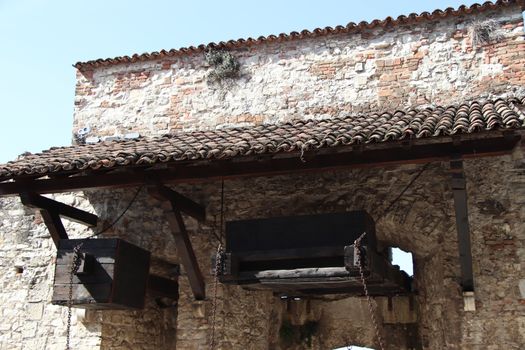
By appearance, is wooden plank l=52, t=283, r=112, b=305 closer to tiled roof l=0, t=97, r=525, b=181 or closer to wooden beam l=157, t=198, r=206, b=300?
wooden beam l=157, t=198, r=206, b=300

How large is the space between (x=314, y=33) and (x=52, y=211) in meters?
4.02

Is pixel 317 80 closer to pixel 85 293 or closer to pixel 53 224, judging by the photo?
pixel 53 224

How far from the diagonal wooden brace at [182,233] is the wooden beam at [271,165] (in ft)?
0.52

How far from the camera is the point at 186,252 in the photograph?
6.37m

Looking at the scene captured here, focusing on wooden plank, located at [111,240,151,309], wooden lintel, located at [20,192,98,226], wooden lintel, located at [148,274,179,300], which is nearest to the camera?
wooden plank, located at [111,240,151,309]

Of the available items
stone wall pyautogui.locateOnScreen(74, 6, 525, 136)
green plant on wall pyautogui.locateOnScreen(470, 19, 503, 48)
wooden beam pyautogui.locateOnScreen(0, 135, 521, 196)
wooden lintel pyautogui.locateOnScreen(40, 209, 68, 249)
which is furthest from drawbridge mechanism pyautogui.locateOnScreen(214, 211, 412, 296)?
green plant on wall pyautogui.locateOnScreen(470, 19, 503, 48)

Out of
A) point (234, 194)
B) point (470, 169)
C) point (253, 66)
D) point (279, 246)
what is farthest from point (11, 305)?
point (470, 169)

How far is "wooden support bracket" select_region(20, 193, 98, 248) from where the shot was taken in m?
6.59

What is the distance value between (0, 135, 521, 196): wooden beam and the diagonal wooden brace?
0.16 meters

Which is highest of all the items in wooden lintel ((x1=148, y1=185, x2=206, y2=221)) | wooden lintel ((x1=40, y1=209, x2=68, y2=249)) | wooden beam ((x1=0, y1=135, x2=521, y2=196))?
wooden beam ((x1=0, y1=135, x2=521, y2=196))

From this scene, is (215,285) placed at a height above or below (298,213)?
below

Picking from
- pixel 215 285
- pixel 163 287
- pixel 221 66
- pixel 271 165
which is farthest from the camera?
pixel 221 66

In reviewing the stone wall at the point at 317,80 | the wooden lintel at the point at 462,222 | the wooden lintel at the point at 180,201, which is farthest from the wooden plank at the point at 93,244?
the wooden lintel at the point at 462,222

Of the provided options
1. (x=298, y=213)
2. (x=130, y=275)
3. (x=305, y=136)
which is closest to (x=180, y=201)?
(x=130, y=275)
